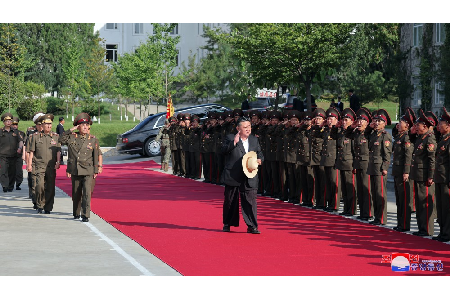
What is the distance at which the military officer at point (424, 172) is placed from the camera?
45.3 ft

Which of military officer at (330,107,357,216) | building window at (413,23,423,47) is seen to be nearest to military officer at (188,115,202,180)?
military officer at (330,107,357,216)

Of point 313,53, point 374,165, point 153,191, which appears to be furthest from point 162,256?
point 313,53

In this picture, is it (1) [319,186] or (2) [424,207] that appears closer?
(2) [424,207]

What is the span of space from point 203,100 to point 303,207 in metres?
53.1

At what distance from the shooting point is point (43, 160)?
1766 cm

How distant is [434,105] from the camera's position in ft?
132

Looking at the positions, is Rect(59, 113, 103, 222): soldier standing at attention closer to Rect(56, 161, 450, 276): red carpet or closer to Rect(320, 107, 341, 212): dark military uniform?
Rect(56, 161, 450, 276): red carpet

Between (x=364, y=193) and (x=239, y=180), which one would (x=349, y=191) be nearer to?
(x=364, y=193)

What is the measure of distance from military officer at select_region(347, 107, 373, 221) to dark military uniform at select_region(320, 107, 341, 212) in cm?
111

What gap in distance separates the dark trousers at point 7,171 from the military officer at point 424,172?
1188 centimetres

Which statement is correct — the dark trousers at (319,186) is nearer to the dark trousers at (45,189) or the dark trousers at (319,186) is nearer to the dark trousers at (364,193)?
the dark trousers at (364,193)

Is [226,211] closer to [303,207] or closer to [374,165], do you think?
[374,165]

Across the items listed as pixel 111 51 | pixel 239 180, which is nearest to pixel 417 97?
pixel 239 180

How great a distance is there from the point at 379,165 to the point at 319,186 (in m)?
2.71
